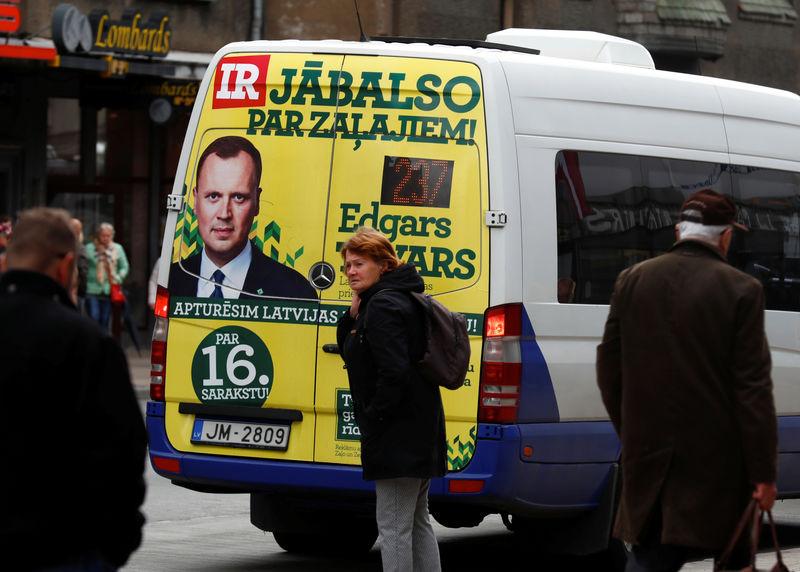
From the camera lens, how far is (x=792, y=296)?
884 cm

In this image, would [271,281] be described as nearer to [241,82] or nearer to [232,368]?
[232,368]

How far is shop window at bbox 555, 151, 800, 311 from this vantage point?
775 centimetres

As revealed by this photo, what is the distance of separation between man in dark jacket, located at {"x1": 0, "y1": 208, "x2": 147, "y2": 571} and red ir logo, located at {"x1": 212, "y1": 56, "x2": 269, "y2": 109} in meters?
4.36

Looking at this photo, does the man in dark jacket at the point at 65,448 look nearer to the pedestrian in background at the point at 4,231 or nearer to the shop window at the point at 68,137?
the pedestrian in background at the point at 4,231

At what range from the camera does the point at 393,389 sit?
6.47 m

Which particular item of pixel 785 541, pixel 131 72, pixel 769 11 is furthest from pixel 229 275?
pixel 769 11

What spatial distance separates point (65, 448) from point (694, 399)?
7.18 feet

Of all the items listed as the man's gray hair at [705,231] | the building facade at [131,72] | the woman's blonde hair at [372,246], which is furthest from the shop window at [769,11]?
the man's gray hair at [705,231]

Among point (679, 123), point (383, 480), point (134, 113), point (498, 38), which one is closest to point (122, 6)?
point (134, 113)

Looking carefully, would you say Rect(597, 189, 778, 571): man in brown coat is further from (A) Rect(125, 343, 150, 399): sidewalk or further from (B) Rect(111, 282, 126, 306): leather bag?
(B) Rect(111, 282, 126, 306): leather bag

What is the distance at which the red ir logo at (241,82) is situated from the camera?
25.8 ft

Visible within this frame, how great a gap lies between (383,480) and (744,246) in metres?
2.94

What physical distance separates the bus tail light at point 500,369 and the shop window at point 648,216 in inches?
16.2

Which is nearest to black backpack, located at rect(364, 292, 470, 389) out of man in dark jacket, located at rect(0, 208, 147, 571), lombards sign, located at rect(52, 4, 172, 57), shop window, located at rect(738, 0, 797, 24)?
man in dark jacket, located at rect(0, 208, 147, 571)
